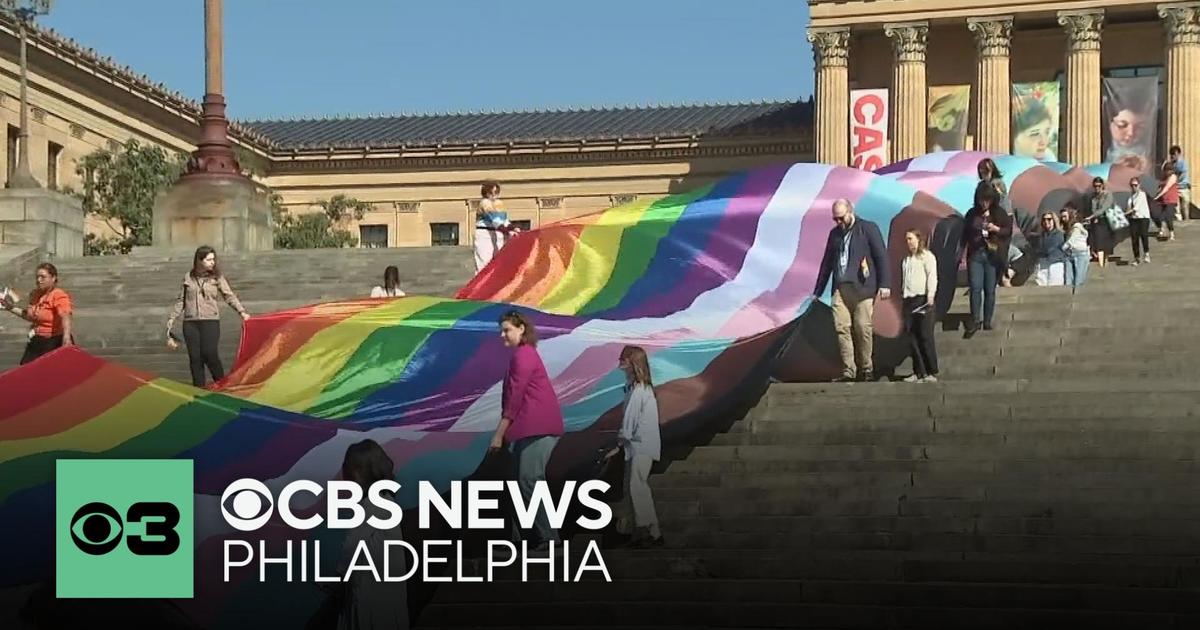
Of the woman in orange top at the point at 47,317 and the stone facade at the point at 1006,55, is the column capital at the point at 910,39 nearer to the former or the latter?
the stone facade at the point at 1006,55

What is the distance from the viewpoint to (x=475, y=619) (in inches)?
402

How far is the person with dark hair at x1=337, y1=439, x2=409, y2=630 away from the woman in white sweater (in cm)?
809

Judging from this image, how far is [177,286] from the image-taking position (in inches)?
911

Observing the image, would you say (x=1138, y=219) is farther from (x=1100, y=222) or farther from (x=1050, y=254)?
(x=1050, y=254)

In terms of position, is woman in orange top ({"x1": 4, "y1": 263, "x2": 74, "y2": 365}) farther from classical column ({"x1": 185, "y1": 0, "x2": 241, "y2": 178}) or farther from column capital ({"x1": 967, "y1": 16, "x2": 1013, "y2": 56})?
column capital ({"x1": 967, "y1": 16, "x2": 1013, "y2": 56})

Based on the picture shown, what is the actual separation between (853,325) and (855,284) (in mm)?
437

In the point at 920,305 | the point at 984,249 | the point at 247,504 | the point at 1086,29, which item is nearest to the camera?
the point at 247,504

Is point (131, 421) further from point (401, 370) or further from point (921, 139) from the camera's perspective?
point (921, 139)

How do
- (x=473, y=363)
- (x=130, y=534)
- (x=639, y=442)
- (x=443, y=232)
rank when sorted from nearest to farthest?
(x=130, y=534) → (x=639, y=442) → (x=473, y=363) → (x=443, y=232)

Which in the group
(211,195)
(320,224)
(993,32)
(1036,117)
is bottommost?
(211,195)

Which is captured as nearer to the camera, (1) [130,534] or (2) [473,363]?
(1) [130,534]

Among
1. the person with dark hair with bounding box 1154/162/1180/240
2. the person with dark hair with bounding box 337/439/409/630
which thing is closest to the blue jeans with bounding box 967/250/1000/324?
the person with dark hair with bounding box 1154/162/1180/240

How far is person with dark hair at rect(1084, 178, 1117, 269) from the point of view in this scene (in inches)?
894

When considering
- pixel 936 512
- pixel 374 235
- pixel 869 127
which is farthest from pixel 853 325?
pixel 374 235
